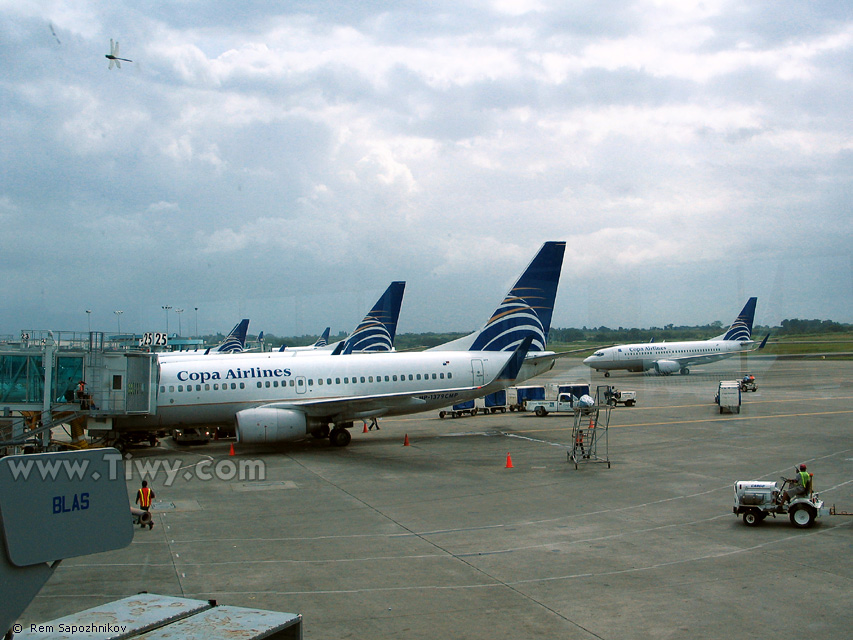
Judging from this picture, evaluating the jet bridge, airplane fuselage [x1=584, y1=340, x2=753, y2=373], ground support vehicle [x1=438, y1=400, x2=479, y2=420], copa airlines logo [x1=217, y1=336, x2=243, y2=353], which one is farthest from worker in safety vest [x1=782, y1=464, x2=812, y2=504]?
copa airlines logo [x1=217, y1=336, x2=243, y2=353]

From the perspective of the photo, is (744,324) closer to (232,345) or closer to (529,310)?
(529,310)

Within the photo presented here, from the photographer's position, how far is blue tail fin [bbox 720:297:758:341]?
61312mm

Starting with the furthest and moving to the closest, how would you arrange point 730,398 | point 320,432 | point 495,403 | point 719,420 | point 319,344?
point 319,344, point 495,403, point 730,398, point 719,420, point 320,432

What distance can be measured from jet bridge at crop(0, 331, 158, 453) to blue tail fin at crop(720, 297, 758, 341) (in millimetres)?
52037

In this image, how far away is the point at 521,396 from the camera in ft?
147

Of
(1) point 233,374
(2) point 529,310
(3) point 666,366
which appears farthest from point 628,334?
(1) point 233,374

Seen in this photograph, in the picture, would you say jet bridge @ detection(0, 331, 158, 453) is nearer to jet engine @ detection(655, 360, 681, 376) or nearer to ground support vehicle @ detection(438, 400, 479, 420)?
ground support vehicle @ detection(438, 400, 479, 420)

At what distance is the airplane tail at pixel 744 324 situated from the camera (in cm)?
6128

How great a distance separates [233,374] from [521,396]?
21500mm

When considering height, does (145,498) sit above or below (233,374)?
below

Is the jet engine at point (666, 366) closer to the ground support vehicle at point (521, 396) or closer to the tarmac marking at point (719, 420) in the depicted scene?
the tarmac marking at point (719, 420)

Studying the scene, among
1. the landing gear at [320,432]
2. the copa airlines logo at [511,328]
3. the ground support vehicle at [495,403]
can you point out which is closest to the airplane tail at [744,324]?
the ground support vehicle at [495,403]

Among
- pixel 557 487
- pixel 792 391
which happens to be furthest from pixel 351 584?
pixel 792 391

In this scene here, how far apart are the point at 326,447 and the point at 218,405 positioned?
483cm
